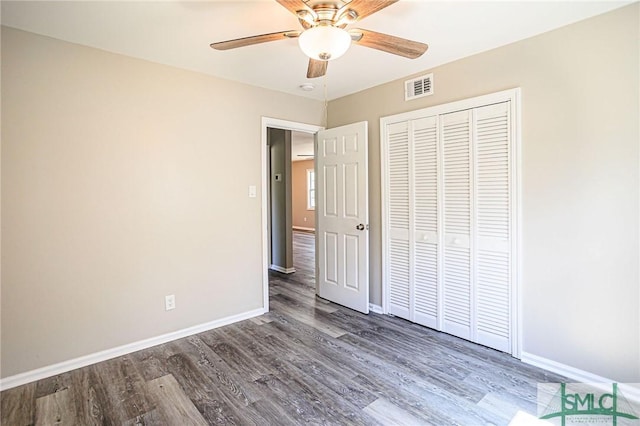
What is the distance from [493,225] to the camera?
259 cm

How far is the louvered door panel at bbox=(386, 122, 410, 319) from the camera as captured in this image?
10.4 ft

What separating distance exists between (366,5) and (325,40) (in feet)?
0.81

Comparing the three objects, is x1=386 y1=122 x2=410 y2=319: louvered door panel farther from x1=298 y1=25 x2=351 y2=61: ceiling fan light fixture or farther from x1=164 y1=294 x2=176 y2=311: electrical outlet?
x1=164 y1=294 x2=176 y2=311: electrical outlet

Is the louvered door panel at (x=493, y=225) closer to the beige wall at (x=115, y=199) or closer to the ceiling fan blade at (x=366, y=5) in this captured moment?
the ceiling fan blade at (x=366, y=5)

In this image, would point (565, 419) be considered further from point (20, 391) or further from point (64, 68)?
point (64, 68)

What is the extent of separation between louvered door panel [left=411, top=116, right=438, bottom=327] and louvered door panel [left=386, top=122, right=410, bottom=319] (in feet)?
0.33

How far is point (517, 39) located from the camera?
7.83ft

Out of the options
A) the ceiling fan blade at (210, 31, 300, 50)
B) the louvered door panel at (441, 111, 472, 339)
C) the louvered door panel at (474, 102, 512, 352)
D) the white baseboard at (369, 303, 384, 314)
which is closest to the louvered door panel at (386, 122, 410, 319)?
the white baseboard at (369, 303, 384, 314)

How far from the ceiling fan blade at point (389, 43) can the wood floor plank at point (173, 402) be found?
2330mm

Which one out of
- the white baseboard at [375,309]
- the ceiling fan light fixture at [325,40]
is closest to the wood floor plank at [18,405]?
the ceiling fan light fixture at [325,40]

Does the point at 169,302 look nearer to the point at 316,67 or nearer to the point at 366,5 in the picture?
the point at 316,67

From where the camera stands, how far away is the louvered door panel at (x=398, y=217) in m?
3.18

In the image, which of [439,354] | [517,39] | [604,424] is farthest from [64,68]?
[604,424]

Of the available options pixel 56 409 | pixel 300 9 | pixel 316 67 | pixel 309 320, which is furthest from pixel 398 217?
pixel 56 409
